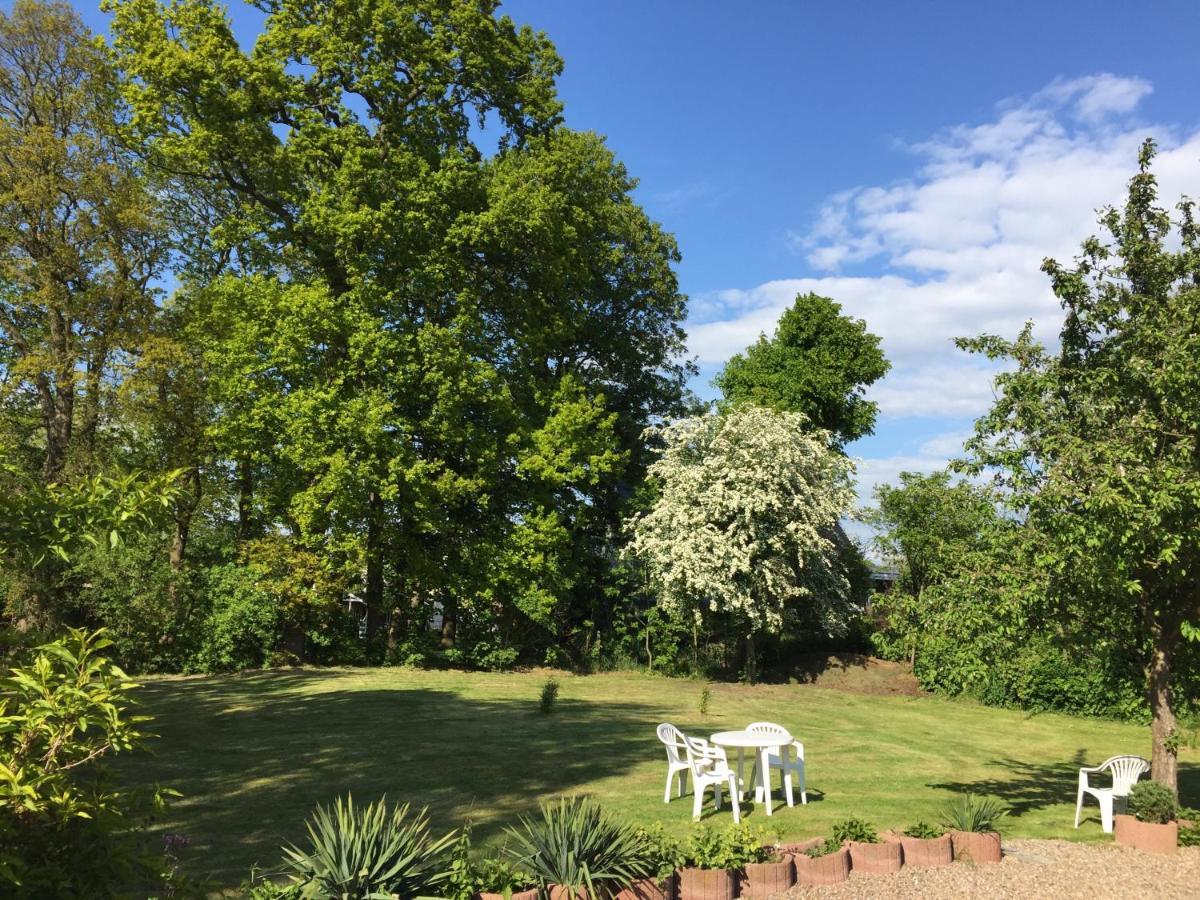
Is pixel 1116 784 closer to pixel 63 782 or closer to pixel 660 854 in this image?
pixel 660 854

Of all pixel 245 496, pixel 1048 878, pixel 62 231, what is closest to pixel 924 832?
pixel 1048 878

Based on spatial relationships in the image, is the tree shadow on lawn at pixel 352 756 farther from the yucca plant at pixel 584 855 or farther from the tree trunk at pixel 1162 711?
the tree trunk at pixel 1162 711

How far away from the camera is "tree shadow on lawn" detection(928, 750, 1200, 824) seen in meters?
8.80

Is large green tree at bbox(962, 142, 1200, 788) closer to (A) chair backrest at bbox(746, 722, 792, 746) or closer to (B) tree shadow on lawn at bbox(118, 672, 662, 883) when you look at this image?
(A) chair backrest at bbox(746, 722, 792, 746)

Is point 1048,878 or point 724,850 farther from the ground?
point 724,850

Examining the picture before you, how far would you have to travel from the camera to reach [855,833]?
626 cm

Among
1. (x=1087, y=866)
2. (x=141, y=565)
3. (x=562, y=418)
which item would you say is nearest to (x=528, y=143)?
(x=562, y=418)

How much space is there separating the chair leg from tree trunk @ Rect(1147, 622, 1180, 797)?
620mm

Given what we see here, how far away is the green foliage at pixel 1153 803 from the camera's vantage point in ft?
23.3

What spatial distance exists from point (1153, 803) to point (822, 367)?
67.6 ft

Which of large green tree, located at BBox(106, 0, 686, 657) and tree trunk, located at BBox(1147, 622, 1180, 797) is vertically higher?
large green tree, located at BBox(106, 0, 686, 657)

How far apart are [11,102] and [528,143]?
12.3m

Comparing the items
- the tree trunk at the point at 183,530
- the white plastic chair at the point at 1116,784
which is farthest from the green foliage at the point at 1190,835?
the tree trunk at the point at 183,530

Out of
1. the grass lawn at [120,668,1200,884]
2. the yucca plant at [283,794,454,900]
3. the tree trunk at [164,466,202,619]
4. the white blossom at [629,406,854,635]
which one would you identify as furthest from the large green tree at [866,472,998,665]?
the tree trunk at [164,466,202,619]
